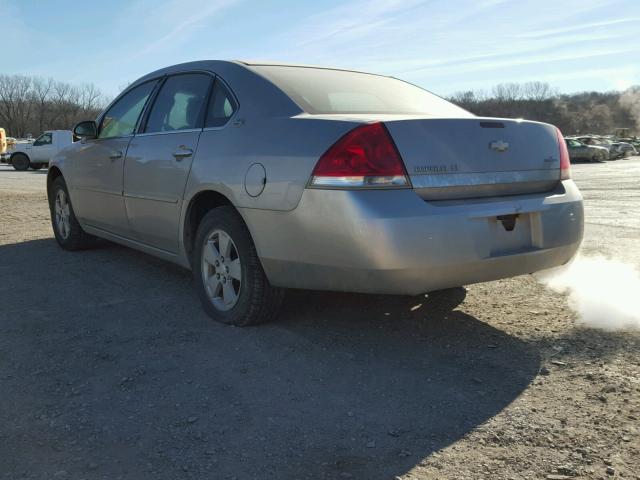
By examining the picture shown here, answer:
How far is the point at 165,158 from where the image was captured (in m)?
4.05

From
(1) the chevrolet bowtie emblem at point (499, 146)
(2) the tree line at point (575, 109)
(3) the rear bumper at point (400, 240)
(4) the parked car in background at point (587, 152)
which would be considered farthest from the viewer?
(2) the tree line at point (575, 109)

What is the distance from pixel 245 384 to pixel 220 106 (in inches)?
72.2

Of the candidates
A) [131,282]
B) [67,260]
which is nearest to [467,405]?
[131,282]

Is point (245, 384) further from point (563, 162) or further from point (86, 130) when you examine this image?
point (86, 130)

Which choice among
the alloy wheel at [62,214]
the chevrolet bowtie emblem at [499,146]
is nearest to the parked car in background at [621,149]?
the alloy wheel at [62,214]

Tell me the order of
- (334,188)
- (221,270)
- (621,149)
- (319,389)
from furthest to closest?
(621,149) → (221,270) → (334,188) → (319,389)

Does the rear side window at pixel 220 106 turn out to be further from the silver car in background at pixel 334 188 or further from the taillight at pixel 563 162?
the taillight at pixel 563 162

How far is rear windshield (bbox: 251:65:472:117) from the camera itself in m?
3.48

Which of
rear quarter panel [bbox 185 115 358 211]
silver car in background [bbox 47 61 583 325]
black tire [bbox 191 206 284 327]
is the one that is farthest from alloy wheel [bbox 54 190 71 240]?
black tire [bbox 191 206 284 327]

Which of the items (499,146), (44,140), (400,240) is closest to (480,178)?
(499,146)

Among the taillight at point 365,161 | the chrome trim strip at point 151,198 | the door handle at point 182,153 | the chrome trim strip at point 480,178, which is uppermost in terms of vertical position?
the door handle at point 182,153

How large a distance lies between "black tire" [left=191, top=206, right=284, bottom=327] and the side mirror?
2167 mm

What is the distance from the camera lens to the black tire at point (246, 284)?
344cm

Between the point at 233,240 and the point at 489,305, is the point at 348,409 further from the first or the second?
the point at 489,305
